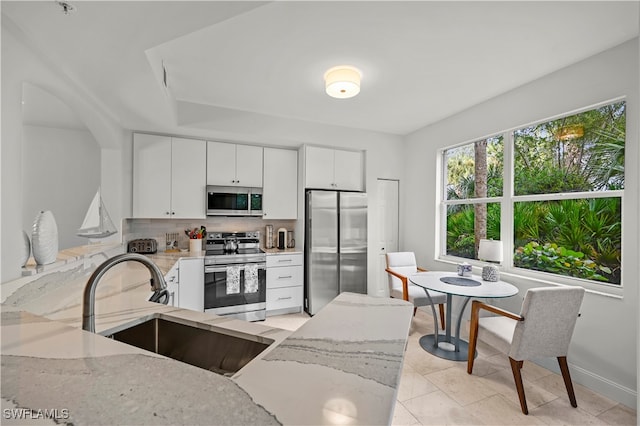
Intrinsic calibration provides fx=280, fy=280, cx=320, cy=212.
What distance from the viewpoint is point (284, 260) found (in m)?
3.71

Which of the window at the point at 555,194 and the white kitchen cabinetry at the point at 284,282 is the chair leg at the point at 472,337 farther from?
the white kitchen cabinetry at the point at 284,282

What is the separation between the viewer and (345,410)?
1.63 ft

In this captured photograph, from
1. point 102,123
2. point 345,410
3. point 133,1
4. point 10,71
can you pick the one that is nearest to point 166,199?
point 102,123

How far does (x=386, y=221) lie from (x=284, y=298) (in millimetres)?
1893

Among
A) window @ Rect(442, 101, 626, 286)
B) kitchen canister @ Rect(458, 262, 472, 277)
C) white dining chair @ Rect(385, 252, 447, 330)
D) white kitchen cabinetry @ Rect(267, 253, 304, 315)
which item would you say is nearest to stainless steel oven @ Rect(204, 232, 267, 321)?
white kitchen cabinetry @ Rect(267, 253, 304, 315)

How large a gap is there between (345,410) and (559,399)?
257cm

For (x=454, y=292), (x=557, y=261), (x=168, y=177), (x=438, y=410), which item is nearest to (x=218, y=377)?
(x=438, y=410)

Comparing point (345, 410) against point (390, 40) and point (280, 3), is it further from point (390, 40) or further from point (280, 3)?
point (390, 40)

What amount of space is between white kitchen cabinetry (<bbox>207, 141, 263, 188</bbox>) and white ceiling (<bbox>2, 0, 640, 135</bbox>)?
0.59 meters

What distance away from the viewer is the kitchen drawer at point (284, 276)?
3631 mm

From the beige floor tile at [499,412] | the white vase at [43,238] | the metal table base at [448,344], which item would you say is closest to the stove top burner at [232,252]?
the white vase at [43,238]

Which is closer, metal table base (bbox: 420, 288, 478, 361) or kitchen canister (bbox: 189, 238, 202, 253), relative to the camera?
metal table base (bbox: 420, 288, 478, 361)

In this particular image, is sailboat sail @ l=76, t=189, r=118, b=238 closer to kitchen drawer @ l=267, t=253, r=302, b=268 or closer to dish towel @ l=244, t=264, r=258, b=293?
dish towel @ l=244, t=264, r=258, b=293

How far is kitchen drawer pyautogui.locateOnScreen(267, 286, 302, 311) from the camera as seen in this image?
364 cm
